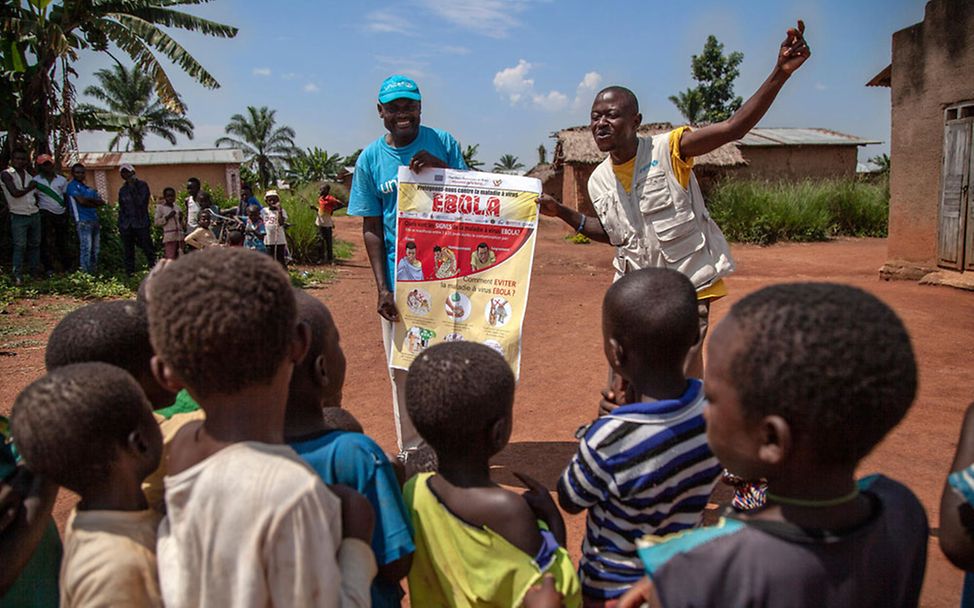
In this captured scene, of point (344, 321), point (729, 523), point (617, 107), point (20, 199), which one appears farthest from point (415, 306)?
point (20, 199)

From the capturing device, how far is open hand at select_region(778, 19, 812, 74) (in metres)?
2.91

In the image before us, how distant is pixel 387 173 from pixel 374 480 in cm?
219

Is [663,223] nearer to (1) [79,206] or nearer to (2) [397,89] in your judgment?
(2) [397,89]

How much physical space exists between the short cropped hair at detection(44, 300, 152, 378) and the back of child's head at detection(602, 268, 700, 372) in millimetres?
1269

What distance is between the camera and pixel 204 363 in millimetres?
1288

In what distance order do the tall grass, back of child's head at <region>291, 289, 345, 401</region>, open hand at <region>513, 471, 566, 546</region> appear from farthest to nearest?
the tall grass, back of child's head at <region>291, 289, 345, 401</region>, open hand at <region>513, 471, 566, 546</region>

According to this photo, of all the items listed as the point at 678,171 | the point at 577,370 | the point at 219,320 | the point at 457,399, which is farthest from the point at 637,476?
the point at 577,370

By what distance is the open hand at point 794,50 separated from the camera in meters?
2.91

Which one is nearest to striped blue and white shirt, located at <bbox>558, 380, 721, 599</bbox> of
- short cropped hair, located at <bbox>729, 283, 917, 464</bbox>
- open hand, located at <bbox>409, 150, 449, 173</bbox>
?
short cropped hair, located at <bbox>729, 283, 917, 464</bbox>

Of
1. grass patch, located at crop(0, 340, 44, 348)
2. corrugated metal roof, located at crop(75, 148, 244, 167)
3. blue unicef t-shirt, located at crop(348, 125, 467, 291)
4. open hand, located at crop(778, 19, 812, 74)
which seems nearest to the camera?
open hand, located at crop(778, 19, 812, 74)

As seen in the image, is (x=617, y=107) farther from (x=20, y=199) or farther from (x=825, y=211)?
(x=825, y=211)

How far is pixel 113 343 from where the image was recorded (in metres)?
1.82

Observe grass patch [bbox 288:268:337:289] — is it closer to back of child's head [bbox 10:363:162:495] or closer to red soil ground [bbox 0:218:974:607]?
red soil ground [bbox 0:218:974:607]

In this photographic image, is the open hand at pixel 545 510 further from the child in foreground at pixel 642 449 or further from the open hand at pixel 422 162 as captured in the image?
the open hand at pixel 422 162
